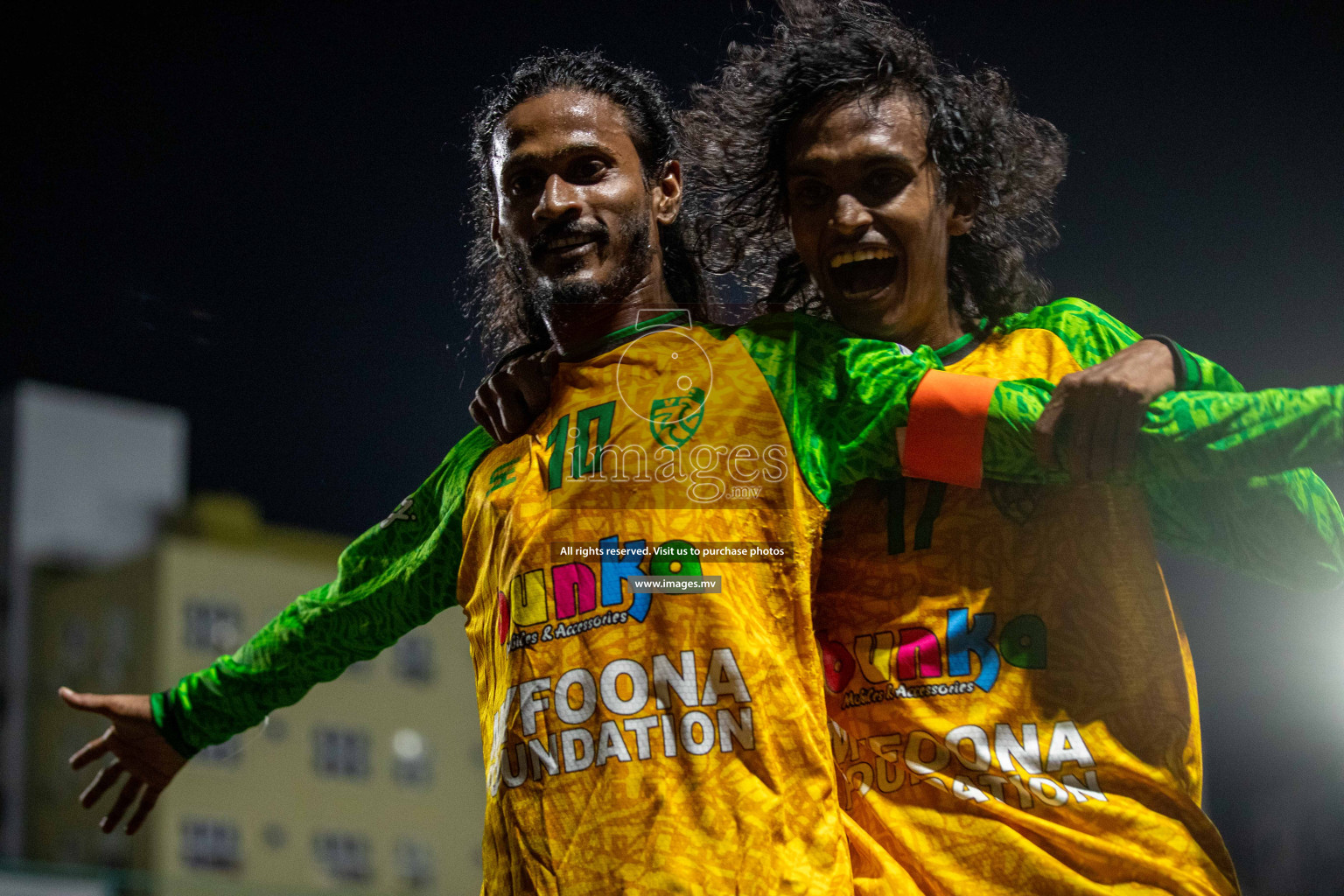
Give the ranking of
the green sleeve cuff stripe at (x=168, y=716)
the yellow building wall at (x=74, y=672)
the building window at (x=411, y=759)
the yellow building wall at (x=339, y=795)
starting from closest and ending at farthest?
the green sleeve cuff stripe at (x=168, y=716) → the yellow building wall at (x=74, y=672) → the yellow building wall at (x=339, y=795) → the building window at (x=411, y=759)

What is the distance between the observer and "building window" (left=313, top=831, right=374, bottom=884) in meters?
4.77

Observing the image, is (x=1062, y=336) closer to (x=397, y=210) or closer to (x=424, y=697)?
(x=397, y=210)

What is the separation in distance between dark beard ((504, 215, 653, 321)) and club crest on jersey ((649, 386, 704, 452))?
0.13 m

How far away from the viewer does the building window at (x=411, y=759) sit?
4328 millimetres

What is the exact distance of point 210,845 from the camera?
471 cm

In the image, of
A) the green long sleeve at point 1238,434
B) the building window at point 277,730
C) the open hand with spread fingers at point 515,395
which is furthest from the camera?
the building window at point 277,730

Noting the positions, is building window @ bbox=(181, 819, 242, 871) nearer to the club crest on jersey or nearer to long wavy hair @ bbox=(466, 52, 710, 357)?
long wavy hair @ bbox=(466, 52, 710, 357)

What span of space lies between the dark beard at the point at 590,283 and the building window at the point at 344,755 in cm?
382

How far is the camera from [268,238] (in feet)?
5.12

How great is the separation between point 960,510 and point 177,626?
278 cm

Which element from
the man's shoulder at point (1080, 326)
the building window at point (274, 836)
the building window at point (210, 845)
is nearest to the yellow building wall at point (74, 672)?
A: the building window at point (210, 845)

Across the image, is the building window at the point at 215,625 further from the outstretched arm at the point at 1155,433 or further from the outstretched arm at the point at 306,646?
the outstretched arm at the point at 1155,433

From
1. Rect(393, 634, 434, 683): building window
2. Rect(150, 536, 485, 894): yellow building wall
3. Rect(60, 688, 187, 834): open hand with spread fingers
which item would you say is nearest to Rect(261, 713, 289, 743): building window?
Rect(150, 536, 485, 894): yellow building wall

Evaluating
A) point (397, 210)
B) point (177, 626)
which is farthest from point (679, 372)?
point (177, 626)
